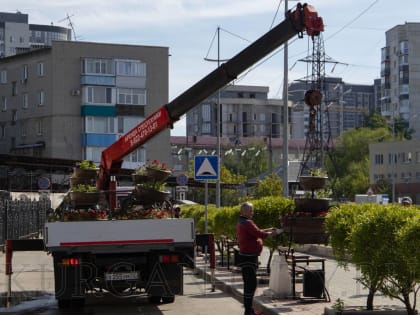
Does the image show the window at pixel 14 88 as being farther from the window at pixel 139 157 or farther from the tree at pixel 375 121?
the tree at pixel 375 121

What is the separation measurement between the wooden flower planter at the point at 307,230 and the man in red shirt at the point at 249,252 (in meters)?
1.54

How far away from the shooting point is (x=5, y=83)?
88.0m

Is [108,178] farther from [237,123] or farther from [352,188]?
[237,123]

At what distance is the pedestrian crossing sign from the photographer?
21.7 meters

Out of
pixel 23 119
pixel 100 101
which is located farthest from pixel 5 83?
pixel 100 101

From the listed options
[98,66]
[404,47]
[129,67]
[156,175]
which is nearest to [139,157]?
[129,67]

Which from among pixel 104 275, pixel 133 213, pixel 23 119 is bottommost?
pixel 104 275

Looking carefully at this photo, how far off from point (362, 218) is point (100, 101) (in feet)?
239

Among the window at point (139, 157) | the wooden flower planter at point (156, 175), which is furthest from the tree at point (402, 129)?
the wooden flower planter at point (156, 175)

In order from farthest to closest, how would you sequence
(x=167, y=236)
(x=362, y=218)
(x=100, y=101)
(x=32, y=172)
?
(x=100, y=101)
(x=32, y=172)
(x=167, y=236)
(x=362, y=218)

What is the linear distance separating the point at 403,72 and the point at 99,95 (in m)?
79.6

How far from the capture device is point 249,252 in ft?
43.8

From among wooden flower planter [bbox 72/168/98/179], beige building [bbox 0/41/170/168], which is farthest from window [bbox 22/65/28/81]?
wooden flower planter [bbox 72/168/98/179]

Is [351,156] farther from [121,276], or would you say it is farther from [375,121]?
[121,276]
